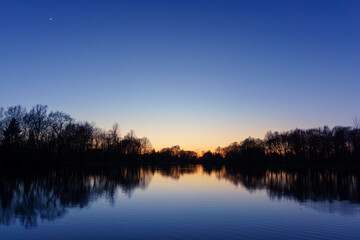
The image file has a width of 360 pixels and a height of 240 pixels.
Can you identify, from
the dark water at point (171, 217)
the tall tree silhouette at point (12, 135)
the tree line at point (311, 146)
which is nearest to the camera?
the dark water at point (171, 217)

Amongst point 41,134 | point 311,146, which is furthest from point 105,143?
point 311,146

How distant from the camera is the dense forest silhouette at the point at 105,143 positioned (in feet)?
258

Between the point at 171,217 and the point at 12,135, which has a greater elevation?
the point at 12,135

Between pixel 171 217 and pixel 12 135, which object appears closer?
pixel 171 217

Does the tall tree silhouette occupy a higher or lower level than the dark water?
higher

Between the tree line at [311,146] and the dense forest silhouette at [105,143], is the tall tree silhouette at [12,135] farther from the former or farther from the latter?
the tree line at [311,146]

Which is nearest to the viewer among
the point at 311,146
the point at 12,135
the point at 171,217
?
the point at 171,217

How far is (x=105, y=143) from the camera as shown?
139 m

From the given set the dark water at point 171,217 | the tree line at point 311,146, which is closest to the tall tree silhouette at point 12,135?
the dark water at point 171,217

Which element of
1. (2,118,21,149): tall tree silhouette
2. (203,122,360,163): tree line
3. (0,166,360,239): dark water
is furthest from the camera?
(203,122,360,163): tree line

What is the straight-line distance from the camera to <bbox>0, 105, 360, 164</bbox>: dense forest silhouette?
7850 cm

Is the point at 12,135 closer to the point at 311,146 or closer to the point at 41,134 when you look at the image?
the point at 41,134

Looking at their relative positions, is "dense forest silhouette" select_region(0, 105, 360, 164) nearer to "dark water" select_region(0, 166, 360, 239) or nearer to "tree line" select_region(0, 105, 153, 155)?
"tree line" select_region(0, 105, 153, 155)

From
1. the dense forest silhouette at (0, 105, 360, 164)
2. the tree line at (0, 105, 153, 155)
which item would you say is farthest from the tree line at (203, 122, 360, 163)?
the tree line at (0, 105, 153, 155)
